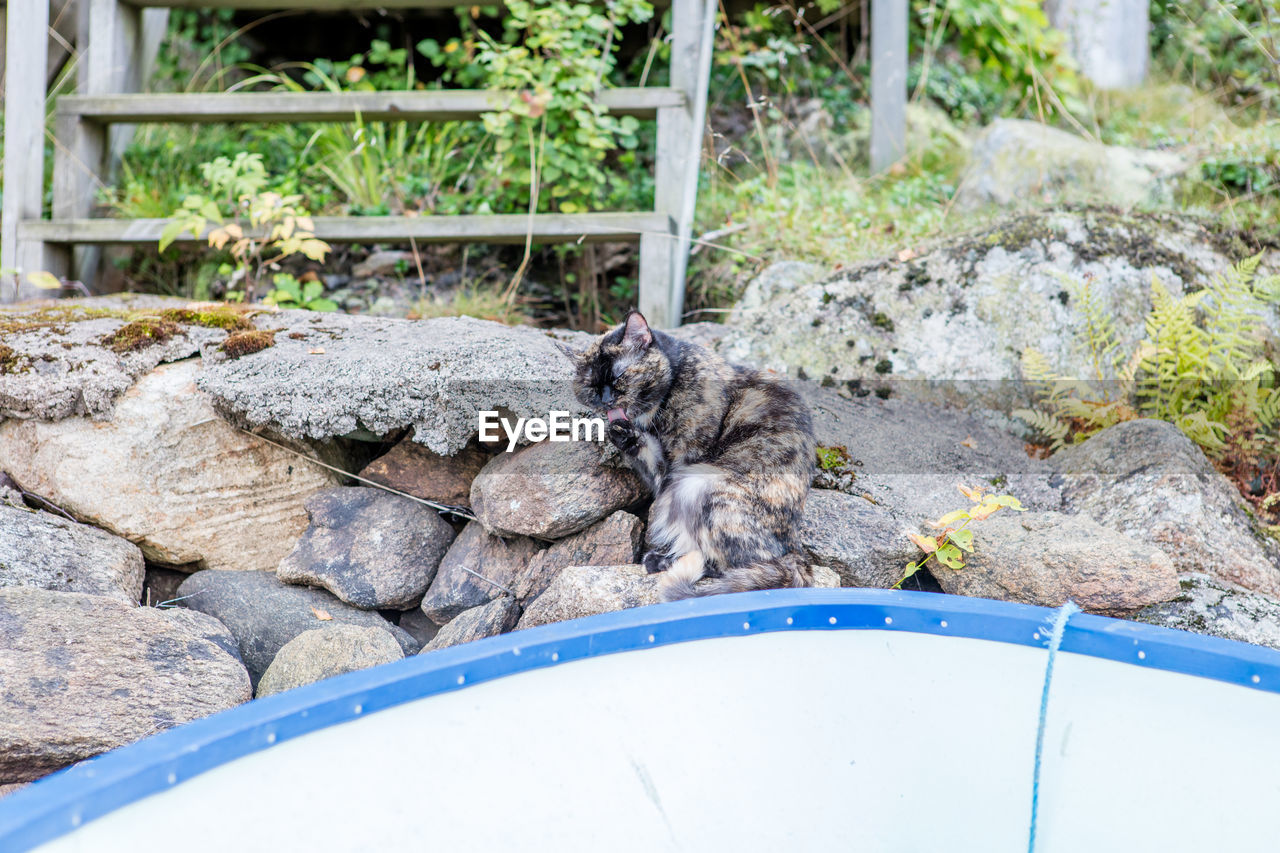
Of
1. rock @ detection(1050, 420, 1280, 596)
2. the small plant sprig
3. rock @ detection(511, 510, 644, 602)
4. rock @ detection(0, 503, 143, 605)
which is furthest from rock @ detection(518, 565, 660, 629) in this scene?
rock @ detection(1050, 420, 1280, 596)

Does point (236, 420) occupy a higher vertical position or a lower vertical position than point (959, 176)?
lower

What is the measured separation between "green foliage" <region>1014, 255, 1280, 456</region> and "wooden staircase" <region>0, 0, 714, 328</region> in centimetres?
160

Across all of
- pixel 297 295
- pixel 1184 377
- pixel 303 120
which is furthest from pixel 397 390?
pixel 1184 377

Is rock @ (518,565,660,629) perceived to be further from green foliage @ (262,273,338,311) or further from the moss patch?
green foliage @ (262,273,338,311)

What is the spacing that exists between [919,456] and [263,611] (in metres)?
2.13

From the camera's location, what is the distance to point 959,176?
17.6 ft

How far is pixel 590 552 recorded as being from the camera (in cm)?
271

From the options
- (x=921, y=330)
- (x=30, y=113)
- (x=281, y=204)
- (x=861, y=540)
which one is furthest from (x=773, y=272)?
(x=30, y=113)

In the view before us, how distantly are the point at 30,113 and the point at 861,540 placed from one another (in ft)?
12.5

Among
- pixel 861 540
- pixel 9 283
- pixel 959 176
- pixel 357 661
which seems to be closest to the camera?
pixel 357 661

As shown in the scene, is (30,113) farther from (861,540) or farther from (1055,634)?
(1055,634)

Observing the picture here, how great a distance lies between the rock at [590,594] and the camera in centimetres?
240

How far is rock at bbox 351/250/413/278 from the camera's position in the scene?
4.64 m

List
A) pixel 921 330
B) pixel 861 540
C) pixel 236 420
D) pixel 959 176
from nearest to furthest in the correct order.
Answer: pixel 861 540
pixel 236 420
pixel 921 330
pixel 959 176
